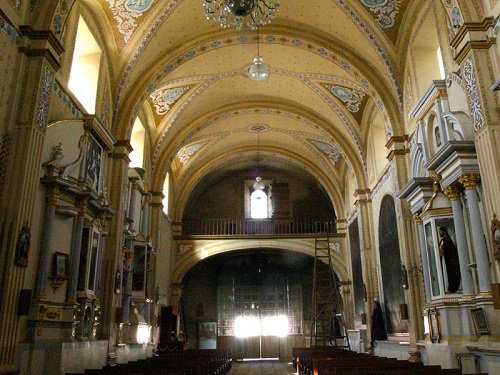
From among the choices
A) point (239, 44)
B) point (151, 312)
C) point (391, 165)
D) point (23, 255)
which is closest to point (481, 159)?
point (391, 165)

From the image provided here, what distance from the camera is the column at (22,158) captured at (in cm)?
648

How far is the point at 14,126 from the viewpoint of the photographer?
279 inches

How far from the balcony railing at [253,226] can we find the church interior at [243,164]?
3.7 inches

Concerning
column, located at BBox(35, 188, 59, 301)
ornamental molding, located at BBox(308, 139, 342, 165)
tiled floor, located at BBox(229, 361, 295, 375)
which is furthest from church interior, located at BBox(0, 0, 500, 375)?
tiled floor, located at BBox(229, 361, 295, 375)

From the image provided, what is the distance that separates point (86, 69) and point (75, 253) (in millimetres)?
4527

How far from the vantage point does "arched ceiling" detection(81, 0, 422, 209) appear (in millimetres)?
11406

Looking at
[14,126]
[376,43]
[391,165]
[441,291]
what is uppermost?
[376,43]

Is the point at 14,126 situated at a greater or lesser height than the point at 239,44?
lesser

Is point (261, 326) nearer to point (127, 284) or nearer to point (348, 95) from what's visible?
point (127, 284)

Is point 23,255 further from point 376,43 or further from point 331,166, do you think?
point 331,166

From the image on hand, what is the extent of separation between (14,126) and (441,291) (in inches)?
297

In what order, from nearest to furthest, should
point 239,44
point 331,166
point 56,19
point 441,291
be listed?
point 56,19
point 441,291
point 239,44
point 331,166

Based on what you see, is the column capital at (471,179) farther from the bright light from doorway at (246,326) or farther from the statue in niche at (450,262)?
the bright light from doorway at (246,326)

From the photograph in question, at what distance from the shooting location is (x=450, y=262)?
852 cm
